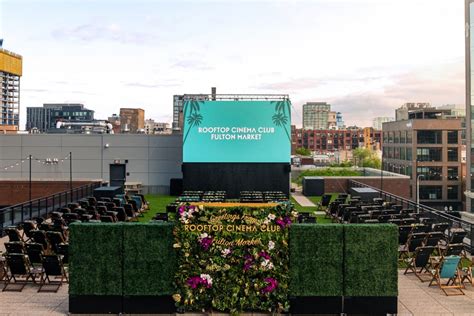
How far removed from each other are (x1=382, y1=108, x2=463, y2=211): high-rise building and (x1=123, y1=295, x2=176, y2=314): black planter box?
77.5 m

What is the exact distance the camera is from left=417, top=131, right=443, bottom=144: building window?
82688mm

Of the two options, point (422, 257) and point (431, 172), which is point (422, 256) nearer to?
point (422, 257)

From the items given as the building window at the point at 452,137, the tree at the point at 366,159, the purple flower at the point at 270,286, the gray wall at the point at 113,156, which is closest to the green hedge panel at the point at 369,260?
the purple flower at the point at 270,286

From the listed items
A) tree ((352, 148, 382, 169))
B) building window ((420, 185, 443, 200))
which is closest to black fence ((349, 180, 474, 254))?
building window ((420, 185, 443, 200))

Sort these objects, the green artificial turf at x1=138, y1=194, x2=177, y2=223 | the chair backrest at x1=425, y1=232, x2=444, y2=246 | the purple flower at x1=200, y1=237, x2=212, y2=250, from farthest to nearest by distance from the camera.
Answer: the green artificial turf at x1=138, y1=194, x2=177, y2=223, the chair backrest at x1=425, y1=232, x2=444, y2=246, the purple flower at x1=200, y1=237, x2=212, y2=250

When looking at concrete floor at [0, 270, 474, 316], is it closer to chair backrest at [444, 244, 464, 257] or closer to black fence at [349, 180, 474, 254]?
chair backrest at [444, 244, 464, 257]

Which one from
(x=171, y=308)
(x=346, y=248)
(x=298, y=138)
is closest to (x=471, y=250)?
(x=346, y=248)

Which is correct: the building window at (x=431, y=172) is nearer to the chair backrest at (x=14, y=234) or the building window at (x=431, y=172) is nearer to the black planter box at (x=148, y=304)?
the chair backrest at (x=14, y=234)

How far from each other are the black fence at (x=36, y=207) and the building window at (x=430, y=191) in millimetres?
65398

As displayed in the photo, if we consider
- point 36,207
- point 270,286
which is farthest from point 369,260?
point 36,207

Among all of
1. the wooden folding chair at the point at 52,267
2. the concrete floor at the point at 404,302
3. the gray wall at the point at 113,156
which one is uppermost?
the gray wall at the point at 113,156

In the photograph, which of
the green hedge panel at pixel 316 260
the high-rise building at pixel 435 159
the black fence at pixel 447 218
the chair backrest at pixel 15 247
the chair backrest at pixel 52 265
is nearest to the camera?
the green hedge panel at pixel 316 260

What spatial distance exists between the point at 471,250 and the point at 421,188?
239 feet

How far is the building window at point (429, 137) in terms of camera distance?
82688mm
